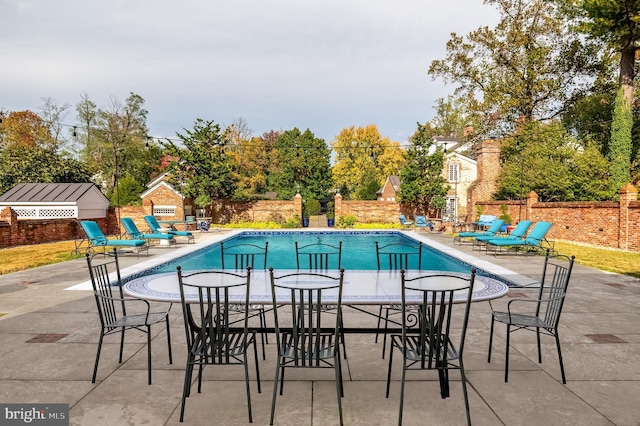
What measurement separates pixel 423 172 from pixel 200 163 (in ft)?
44.0

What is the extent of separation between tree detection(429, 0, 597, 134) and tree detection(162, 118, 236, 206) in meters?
17.1

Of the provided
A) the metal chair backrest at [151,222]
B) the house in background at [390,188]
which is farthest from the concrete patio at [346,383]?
the house in background at [390,188]

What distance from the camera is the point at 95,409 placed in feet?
9.32

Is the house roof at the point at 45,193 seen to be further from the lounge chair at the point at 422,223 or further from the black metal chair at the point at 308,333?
the black metal chair at the point at 308,333

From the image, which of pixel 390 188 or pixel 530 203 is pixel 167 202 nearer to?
pixel 530 203

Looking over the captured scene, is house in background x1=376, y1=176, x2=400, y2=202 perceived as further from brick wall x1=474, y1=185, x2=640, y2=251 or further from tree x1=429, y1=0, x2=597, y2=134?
brick wall x1=474, y1=185, x2=640, y2=251

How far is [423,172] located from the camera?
23875 mm

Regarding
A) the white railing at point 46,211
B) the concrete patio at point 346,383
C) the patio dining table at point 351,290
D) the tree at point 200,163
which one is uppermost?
the tree at point 200,163

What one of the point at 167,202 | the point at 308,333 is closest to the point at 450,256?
the point at 308,333

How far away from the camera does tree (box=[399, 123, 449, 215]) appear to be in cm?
2361

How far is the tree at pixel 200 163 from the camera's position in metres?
22.4

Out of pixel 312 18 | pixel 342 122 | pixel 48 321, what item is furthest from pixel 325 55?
pixel 342 122

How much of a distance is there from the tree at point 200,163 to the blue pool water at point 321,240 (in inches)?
182

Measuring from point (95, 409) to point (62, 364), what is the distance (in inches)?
44.5
